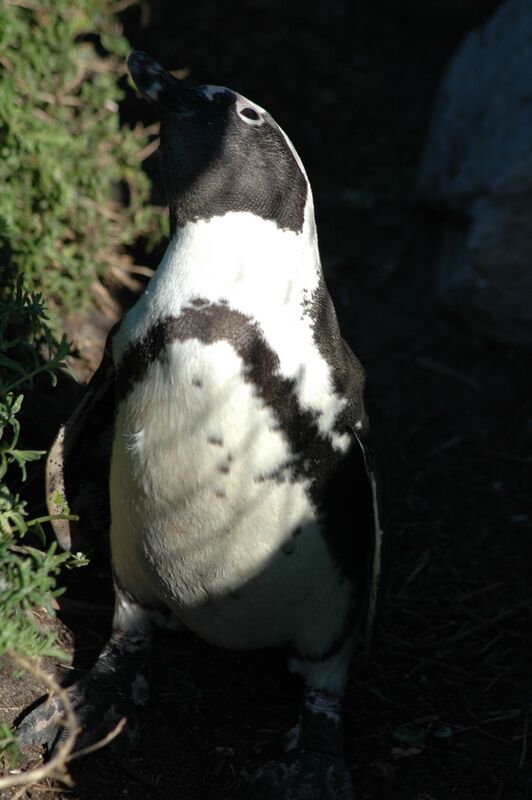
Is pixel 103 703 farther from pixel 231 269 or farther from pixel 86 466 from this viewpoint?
pixel 231 269

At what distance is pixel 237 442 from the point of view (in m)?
2.34

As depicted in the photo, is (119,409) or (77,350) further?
(77,350)

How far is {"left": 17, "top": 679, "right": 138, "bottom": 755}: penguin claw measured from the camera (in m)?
2.46

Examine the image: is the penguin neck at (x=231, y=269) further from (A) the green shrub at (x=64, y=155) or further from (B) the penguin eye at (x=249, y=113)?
(A) the green shrub at (x=64, y=155)

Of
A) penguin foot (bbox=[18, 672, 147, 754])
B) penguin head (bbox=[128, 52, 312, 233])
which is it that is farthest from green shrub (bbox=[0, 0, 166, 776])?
penguin head (bbox=[128, 52, 312, 233])

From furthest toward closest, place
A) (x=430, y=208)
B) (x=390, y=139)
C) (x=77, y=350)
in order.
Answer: (x=390, y=139) → (x=430, y=208) → (x=77, y=350)

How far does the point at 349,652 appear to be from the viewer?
8.89 feet

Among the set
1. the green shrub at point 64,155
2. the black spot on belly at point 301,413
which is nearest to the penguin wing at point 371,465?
the black spot on belly at point 301,413

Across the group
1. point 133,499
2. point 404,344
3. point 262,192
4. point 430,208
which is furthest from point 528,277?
point 133,499

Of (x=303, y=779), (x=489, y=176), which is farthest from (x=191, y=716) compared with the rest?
(x=489, y=176)

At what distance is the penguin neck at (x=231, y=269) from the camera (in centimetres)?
235

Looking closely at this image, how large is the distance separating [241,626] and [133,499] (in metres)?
0.42

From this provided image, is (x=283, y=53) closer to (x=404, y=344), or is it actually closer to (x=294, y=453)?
(x=404, y=344)

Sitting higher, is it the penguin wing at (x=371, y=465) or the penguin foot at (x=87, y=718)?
the penguin wing at (x=371, y=465)
